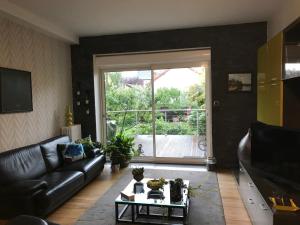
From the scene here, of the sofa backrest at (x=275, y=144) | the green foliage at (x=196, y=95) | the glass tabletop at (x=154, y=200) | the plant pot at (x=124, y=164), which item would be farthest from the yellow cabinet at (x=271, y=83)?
the plant pot at (x=124, y=164)

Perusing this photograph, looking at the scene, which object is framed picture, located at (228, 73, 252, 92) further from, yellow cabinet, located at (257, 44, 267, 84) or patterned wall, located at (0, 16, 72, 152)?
patterned wall, located at (0, 16, 72, 152)

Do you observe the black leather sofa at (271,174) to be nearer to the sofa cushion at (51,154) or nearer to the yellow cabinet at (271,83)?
the yellow cabinet at (271,83)

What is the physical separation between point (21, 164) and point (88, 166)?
36.3 inches

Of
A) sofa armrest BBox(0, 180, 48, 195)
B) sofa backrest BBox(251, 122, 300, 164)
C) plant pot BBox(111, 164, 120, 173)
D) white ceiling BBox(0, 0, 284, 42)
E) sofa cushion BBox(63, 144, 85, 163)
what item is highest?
white ceiling BBox(0, 0, 284, 42)

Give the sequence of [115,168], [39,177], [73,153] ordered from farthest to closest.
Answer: [115,168]
[73,153]
[39,177]

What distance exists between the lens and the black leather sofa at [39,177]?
2535mm

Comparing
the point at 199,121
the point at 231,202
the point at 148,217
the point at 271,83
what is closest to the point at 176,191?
the point at 148,217

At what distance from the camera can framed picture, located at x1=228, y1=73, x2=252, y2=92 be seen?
438 centimetres

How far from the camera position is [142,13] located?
145 inches

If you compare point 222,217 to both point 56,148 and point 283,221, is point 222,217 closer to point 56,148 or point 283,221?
point 283,221

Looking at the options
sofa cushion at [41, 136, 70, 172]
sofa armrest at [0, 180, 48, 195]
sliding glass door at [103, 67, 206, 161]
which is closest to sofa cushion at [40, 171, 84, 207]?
sofa armrest at [0, 180, 48, 195]

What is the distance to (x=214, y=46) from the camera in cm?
448

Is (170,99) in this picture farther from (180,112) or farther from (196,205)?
(196,205)

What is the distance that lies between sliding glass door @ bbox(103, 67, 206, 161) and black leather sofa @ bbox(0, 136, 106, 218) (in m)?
1.20
